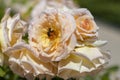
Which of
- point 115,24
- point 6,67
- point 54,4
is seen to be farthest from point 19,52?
point 115,24

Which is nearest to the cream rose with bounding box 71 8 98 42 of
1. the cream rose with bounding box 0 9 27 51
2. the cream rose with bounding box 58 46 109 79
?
the cream rose with bounding box 58 46 109 79

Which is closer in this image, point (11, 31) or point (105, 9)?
point (11, 31)

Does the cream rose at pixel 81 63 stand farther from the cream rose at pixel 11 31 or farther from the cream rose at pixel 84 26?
the cream rose at pixel 11 31

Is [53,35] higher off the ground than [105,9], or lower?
higher

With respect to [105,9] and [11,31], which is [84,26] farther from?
[105,9]

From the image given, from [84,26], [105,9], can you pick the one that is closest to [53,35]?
[84,26]

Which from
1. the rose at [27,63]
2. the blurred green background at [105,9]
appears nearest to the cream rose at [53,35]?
the rose at [27,63]
